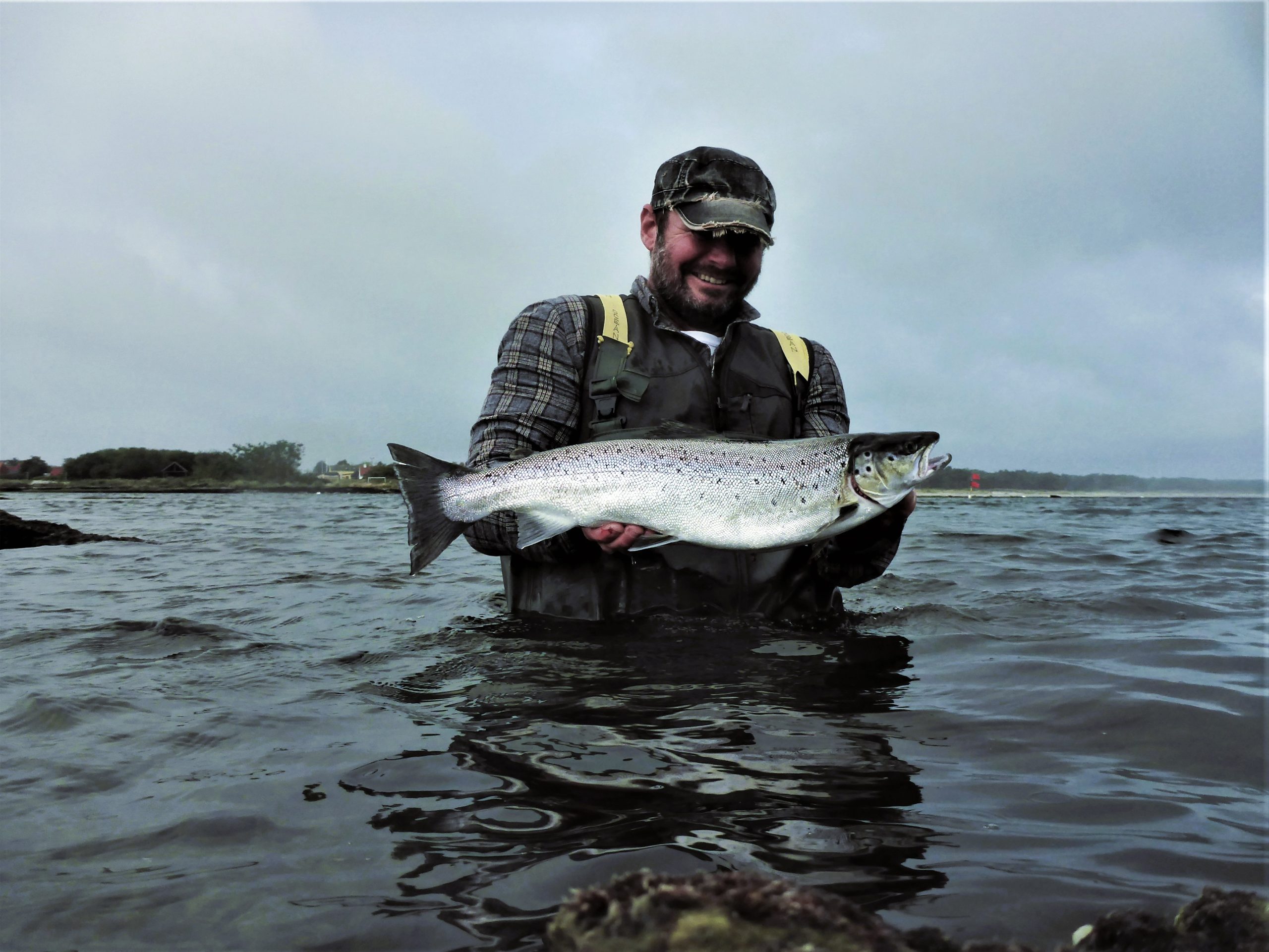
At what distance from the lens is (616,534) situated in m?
4.25

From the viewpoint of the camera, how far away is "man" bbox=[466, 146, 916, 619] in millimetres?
4848

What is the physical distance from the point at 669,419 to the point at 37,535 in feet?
43.6

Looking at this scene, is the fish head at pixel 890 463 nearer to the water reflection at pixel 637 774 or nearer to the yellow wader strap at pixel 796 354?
the water reflection at pixel 637 774

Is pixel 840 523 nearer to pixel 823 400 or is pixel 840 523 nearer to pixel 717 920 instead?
pixel 823 400

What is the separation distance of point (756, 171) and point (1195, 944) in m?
4.68

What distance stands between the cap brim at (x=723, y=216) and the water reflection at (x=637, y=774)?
2.50m

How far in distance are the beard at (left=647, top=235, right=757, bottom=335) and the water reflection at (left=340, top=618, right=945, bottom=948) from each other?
2080 mm

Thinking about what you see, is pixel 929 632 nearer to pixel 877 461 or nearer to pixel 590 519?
pixel 877 461

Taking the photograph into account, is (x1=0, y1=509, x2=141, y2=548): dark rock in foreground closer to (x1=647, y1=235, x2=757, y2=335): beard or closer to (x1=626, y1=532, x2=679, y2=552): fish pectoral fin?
(x1=647, y1=235, x2=757, y2=335): beard

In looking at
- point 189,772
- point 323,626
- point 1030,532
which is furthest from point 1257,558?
point 189,772

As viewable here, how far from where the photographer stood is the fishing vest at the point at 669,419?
15.9ft

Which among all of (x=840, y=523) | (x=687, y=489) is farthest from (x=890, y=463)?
(x=687, y=489)

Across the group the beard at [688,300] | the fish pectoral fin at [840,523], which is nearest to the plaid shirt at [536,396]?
the beard at [688,300]

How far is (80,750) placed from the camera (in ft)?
10.2
